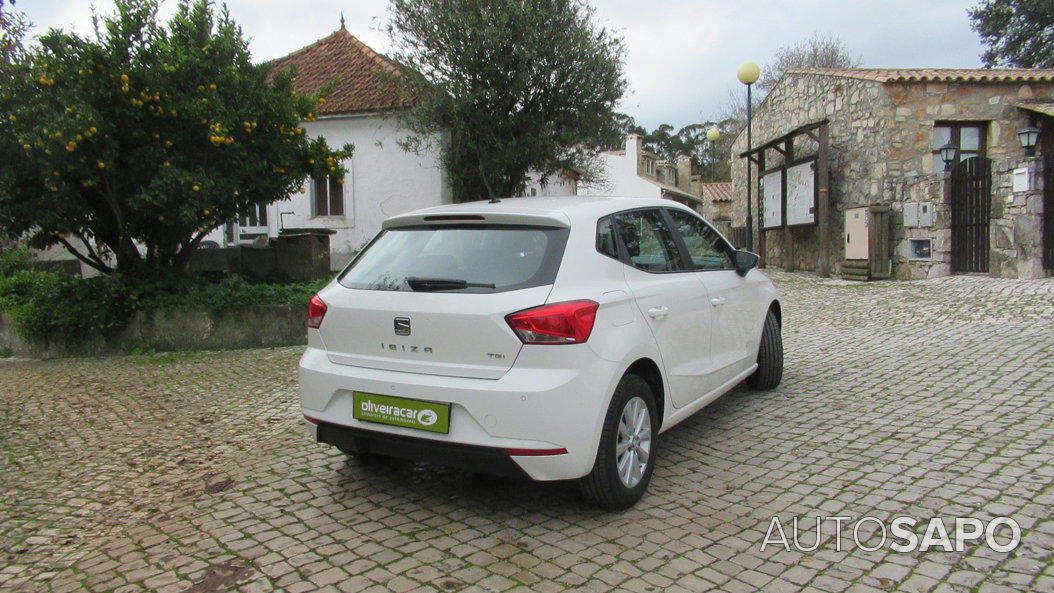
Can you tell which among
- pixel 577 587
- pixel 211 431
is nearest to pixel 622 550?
pixel 577 587

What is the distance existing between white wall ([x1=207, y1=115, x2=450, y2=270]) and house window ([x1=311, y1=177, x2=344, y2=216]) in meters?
0.19

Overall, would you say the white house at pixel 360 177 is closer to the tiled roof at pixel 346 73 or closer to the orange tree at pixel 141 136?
the tiled roof at pixel 346 73

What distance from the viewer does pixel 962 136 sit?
16797 millimetres

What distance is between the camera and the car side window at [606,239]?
3716mm

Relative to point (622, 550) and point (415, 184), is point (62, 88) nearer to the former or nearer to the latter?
point (622, 550)

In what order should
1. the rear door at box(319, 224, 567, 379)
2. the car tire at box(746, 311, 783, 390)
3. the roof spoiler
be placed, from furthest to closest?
the car tire at box(746, 311, 783, 390), the roof spoiler, the rear door at box(319, 224, 567, 379)

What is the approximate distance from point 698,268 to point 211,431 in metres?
3.69

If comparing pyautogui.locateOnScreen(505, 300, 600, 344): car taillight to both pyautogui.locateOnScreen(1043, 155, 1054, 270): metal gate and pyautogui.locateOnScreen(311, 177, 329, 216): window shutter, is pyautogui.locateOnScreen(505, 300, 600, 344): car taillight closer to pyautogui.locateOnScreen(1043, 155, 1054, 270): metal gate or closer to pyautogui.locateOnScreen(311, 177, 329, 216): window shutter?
pyautogui.locateOnScreen(1043, 155, 1054, 270): metal gate

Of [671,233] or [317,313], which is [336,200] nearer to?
[671,233]

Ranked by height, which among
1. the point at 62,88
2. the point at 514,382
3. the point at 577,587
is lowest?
the point at 577,587

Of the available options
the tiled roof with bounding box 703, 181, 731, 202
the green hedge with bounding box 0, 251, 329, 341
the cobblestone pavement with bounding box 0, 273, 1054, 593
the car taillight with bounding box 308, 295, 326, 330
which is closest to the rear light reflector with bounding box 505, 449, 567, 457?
the cobblestone pavement with bounding box 0, 273, 1054, 593

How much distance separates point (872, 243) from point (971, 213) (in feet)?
6.82

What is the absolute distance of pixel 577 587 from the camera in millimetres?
2865

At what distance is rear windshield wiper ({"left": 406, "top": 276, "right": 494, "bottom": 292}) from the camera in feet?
11.2
